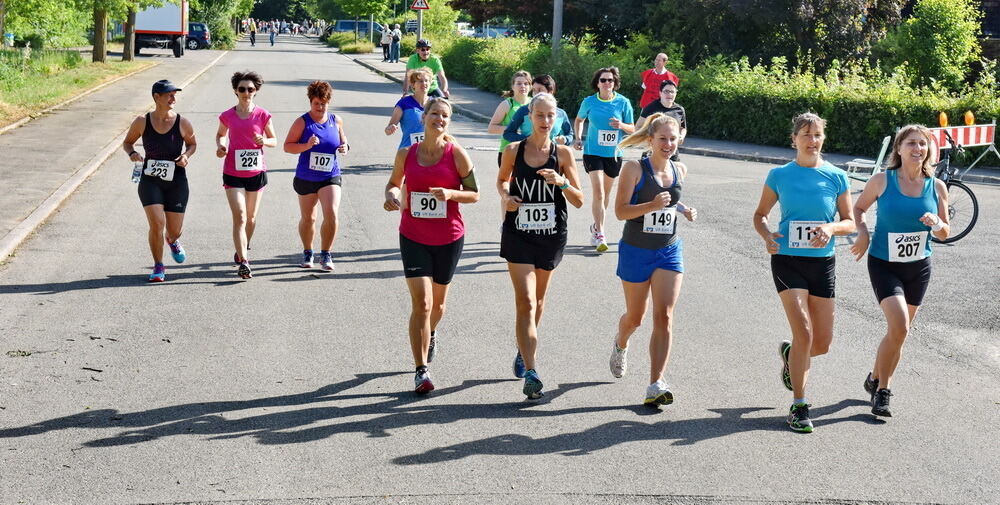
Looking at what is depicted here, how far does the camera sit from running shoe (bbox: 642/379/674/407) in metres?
6.50

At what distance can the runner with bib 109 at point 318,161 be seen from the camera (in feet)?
32.7

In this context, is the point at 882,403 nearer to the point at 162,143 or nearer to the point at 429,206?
the point at 429,206

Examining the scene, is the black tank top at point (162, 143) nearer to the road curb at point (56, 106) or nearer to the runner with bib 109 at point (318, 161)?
the runner with bib 109 at point (318, 161)

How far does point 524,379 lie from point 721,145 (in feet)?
56.5

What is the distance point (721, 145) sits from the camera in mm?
23297

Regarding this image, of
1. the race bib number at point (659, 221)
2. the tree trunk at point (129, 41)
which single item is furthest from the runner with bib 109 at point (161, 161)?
the tree trunk at point (129, 41)

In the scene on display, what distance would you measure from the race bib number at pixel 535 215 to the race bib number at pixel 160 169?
4067mm

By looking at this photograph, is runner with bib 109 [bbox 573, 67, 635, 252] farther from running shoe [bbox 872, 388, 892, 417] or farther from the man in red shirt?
the man in red shirt

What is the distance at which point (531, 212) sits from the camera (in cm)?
671

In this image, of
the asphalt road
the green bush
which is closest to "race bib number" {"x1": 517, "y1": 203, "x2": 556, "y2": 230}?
the asphalt road

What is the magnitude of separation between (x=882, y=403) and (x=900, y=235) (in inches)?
37.6

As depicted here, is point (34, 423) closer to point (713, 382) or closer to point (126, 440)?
point (126, 440)

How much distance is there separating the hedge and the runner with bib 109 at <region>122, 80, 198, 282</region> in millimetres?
15093

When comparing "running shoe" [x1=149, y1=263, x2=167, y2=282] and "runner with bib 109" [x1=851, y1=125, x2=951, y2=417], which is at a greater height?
"runner with bib 109" [x1=851, y1=125, x2=951, y2=417]
